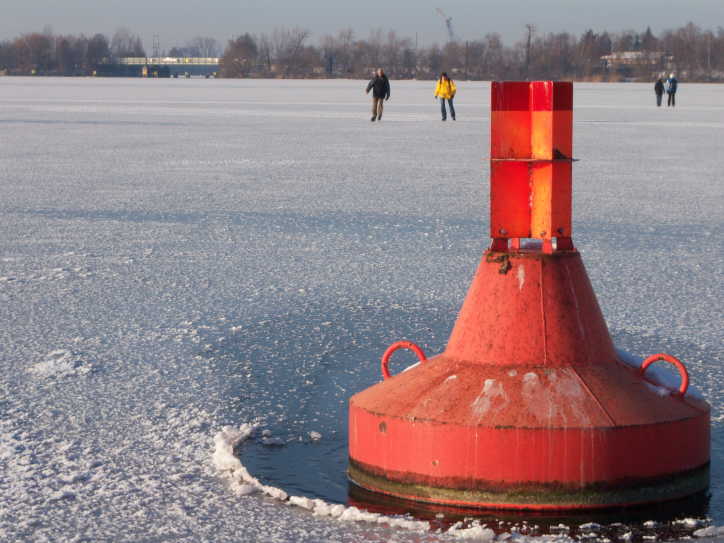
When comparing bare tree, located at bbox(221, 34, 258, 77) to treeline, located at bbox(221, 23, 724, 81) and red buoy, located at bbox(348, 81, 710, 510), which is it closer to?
treeline, located at bbox(221, 23, 724, 81)

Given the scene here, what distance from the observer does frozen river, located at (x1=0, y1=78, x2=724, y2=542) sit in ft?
9.93

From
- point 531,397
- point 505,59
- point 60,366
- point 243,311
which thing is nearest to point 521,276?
point 531,397

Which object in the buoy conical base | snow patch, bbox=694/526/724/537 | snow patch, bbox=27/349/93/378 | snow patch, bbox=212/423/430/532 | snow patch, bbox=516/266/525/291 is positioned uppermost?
snow patch, bbox=516/266/525/291

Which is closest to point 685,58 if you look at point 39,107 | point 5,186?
point 39,107

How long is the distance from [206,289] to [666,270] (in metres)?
Result: 2.44

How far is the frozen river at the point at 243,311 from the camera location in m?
3.03

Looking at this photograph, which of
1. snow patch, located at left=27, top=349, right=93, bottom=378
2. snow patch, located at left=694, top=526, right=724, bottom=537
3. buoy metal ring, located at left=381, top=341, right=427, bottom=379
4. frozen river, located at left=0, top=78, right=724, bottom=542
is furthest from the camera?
snow patch, located at left=27, top=349, right=93, bottom=378

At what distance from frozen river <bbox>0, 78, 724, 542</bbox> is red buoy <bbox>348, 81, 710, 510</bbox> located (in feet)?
0.51

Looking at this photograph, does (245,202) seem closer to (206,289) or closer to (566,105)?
(206,289)

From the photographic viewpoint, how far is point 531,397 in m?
2.92

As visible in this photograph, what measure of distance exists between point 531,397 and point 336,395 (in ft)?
3.94

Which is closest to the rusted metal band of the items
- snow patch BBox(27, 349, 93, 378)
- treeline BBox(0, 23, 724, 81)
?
snow patch BBox(27, 349, 93, 378)

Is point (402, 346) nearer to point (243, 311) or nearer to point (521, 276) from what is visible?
point (521, 276)

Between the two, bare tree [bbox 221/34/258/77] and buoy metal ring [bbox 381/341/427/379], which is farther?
bare tree [bbox 221/34/258/77]
